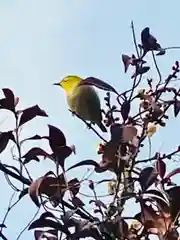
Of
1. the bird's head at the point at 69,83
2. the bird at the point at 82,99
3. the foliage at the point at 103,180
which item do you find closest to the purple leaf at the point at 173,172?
the foliage at the point at 103,180

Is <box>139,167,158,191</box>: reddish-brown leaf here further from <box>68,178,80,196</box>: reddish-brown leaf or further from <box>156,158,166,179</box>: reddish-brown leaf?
<box>68,178,80,196</box>: reddish-brown leaf

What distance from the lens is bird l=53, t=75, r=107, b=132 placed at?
349cm

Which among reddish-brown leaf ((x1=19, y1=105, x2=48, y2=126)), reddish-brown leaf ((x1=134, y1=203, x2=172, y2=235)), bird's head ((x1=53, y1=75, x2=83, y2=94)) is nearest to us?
reddish-brown leaf ((x1=134, y1=203, x2=172, y2=235))

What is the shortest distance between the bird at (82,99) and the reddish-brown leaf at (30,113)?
6.67 ft

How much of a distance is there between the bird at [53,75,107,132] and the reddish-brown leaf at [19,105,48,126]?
2034 millimetres

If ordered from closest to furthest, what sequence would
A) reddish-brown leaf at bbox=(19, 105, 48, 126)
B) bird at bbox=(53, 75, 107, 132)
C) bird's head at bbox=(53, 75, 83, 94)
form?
reddish-brown leaf at bbox=(19, 105, 48, 126) → bird at bbox=(53, 75, 107, 132) → bird's head at bbox=(53, 75, 83, 94)

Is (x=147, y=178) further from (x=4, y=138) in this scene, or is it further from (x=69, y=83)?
(x=69, y=83)

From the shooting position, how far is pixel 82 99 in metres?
3.51

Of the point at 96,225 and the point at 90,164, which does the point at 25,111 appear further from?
the point at 96,225

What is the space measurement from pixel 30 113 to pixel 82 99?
224 centimetres

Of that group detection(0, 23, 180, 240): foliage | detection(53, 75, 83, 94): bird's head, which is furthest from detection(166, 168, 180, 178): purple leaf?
detection(53, 75, 83, 94): bird's head

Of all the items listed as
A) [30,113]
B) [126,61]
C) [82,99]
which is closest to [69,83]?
[82,99]

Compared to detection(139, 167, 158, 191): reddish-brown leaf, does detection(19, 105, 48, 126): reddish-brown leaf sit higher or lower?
higher

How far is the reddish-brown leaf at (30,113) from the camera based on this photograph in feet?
4.17
